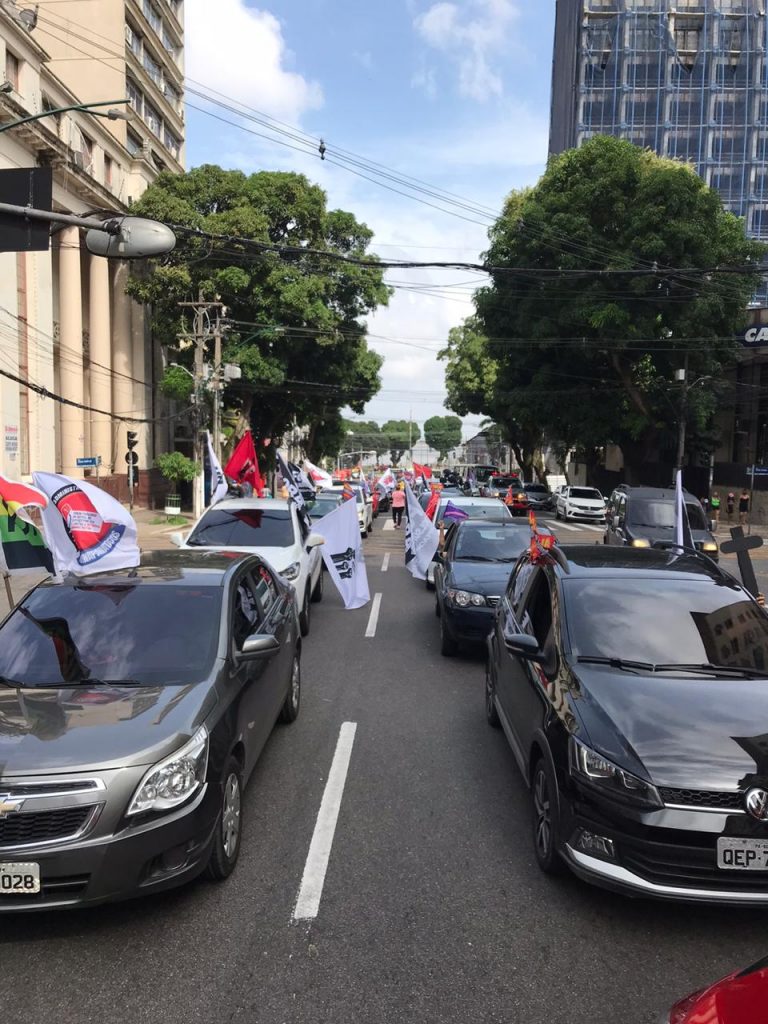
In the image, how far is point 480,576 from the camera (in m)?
9.02

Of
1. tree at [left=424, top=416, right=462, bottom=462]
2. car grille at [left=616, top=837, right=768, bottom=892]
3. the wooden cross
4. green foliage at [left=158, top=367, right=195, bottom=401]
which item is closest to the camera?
car grille at [left=616, top=837, right=768, bottom=892]

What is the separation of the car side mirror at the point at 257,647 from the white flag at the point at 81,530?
254 centimetres

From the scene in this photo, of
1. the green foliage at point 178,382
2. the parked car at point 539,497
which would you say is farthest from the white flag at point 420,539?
the parked car at point 539,497

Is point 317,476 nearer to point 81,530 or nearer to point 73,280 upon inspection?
point 73,280

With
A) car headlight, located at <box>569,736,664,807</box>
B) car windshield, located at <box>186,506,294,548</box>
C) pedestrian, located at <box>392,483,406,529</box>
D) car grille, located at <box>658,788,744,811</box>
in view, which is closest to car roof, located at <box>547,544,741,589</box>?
car headlight, located at <box>569,736,664,807</box>

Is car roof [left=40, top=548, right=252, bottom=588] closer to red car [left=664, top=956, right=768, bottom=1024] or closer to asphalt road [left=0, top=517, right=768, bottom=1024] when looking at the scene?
asphalt road [left=0, top=517, right=768, bottom=1024]

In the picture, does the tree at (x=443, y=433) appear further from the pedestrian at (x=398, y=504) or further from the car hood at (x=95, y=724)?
the car hood at (x=95, y=724)

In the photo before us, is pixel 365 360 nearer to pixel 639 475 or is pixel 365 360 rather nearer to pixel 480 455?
pixel 639 475

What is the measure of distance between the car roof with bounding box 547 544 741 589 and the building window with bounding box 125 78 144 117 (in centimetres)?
4061

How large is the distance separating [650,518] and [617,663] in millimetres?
13669

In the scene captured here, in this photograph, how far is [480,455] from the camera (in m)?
154

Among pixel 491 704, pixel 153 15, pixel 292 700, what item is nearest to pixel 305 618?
pixel 292 700

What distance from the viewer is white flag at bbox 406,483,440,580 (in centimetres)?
1217

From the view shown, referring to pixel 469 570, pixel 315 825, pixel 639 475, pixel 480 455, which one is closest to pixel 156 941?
pixel 315 825
